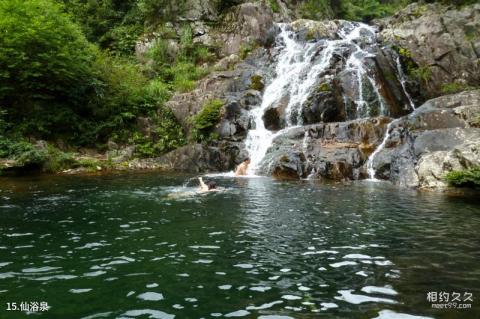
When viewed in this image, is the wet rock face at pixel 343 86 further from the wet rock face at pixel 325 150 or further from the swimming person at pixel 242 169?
the swimming person at pixel 242 169

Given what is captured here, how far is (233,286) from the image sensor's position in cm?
630

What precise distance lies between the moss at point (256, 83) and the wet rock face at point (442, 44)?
10081 millimetres

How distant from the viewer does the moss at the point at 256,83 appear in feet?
95.8

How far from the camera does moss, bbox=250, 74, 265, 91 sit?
2920 centimetres

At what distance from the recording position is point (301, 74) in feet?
93.8

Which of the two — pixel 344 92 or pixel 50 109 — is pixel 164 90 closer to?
pixel 50 109

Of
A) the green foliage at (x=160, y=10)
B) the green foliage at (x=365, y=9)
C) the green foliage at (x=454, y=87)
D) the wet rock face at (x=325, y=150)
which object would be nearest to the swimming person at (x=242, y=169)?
the wet rock face at (x=325, y=150)

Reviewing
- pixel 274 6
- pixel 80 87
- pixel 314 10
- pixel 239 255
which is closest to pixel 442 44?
pixel 274 6

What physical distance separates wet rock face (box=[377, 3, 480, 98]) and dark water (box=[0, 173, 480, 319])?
1722 centimetres

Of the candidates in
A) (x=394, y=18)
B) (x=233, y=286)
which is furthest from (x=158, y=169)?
(x=394, y=18)

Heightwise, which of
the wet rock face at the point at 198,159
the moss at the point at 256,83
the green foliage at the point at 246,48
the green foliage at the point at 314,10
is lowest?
the wet rock face at the point at 198,159

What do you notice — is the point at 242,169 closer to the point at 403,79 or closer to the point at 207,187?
the point at 207,187

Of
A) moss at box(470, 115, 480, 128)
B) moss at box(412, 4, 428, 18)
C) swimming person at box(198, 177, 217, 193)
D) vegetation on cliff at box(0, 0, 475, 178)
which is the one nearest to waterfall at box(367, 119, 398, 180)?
moss at box(470, 115, 480, 128)

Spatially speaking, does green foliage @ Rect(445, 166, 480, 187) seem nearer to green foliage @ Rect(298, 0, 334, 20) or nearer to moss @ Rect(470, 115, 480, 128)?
moss @ Rect(470, 115, 480, 128)
